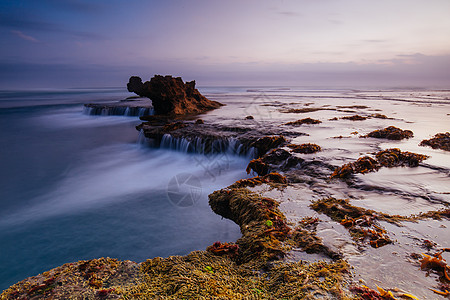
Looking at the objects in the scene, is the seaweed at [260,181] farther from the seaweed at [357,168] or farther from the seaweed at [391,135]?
the seaweed at [391,135]

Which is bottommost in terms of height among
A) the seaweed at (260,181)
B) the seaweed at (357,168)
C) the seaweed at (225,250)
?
the seaweed at (225,250)

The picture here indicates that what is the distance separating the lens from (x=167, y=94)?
762 inches

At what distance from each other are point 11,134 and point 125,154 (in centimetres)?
1376

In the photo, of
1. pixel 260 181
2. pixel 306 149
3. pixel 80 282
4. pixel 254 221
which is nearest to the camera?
pixel 80 282

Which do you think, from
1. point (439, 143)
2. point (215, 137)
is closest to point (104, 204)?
point (215, 137)

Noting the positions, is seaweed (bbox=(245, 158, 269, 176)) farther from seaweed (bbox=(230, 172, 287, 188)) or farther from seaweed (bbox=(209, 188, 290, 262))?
seaweed (bbox=(209, 188, 290, 262))

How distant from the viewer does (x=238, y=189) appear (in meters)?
4.92

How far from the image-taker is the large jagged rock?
19062 mm

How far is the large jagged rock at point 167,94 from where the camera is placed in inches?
750

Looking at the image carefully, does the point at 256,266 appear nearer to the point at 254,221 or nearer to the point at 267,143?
the point at 254,221

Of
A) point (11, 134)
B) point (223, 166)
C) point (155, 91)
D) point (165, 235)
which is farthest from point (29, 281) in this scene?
point (11, 134)

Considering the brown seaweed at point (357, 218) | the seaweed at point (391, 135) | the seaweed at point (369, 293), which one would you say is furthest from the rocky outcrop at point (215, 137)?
the seaweed at point (369, 293)

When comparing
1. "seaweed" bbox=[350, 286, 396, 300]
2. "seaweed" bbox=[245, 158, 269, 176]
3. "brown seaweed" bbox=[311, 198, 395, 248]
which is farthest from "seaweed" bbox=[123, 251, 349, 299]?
"seaweed" bbox=[245, 158, 269, 176]

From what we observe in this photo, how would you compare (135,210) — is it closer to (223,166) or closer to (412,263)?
(223,166)
